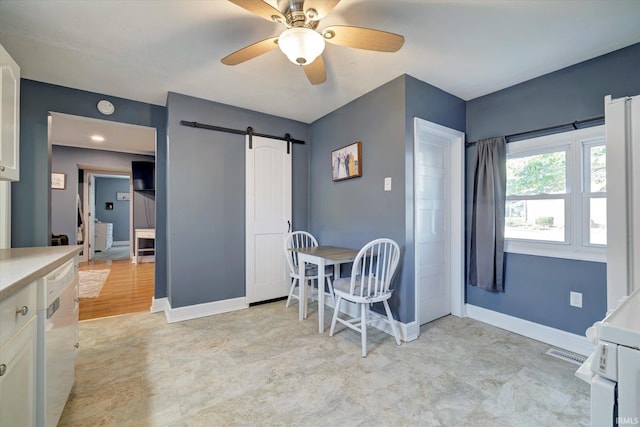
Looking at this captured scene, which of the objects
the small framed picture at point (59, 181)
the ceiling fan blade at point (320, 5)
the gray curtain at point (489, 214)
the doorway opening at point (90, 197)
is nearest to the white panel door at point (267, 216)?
the doorway opening at point (90, 197)

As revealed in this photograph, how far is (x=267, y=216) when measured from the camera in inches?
138

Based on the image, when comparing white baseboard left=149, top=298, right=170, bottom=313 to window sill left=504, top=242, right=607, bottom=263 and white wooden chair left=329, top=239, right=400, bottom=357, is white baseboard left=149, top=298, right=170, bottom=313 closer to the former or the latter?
white wooden chair left=329, top=239, right=400, bottom=357

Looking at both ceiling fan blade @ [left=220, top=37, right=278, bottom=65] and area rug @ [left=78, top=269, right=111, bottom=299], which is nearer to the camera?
ceiling fan blade @ [left=220, top=37, right=278, bottom=65]

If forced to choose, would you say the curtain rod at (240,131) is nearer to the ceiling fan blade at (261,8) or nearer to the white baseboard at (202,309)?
the ceiling fan blade at (261,8)

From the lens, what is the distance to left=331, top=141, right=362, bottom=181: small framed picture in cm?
298

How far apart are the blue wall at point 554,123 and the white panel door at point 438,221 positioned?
259 mm

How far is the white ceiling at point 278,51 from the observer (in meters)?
1.70

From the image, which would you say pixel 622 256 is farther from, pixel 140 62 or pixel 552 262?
pixel 140 62

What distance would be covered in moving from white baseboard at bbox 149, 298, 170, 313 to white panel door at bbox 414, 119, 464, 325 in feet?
9.21

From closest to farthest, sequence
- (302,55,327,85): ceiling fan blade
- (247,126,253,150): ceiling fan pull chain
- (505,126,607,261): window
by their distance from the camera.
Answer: (302,55,327,85): ceiling fan blade < (505,126,607,261): window < (247,126,253,150): ceiling fan pull chain

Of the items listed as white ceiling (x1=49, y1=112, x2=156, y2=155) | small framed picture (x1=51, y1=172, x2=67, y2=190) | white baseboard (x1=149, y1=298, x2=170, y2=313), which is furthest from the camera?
small framed picture (x1=51, y1=172, x2=67, y2=190)

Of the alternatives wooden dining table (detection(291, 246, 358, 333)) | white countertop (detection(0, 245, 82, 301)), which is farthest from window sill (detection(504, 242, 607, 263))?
white countertop (detection(0, 245, 82, 301))

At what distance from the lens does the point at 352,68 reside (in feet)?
7.84

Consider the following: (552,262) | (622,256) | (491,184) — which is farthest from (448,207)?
(622,256)
